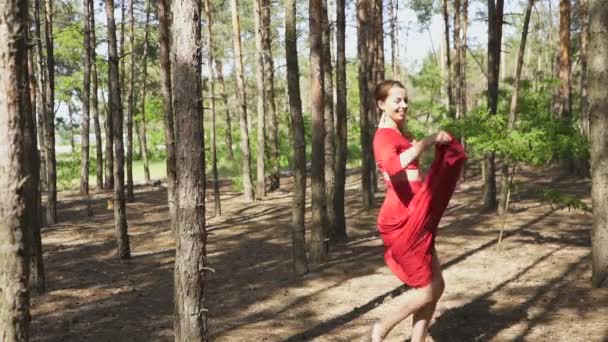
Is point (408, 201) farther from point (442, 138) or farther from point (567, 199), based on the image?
point (567, 199)

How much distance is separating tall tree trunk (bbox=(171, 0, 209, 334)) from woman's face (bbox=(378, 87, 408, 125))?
1.61 meters

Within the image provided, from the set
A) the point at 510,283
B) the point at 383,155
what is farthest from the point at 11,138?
the point at 510,283

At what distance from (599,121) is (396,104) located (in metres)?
4.00

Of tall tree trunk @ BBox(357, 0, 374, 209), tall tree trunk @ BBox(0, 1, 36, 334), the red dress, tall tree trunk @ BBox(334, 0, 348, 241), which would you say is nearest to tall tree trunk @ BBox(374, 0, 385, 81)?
tall tree trunk @ BBox(357, 0, 374, 209)

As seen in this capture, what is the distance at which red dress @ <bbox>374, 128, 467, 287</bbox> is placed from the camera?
4121 millimetres

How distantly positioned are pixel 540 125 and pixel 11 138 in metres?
9.59

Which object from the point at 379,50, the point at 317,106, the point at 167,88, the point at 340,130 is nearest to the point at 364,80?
the point at 340,130

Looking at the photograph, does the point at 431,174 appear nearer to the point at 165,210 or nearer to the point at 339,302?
the point at 339,302

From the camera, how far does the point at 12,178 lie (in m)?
3.35

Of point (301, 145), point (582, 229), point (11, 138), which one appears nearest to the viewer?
point (11, 138)

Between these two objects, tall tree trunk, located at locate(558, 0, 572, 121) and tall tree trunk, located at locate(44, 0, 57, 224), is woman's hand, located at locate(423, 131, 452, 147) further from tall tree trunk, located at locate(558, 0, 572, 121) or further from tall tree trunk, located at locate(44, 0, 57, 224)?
tall tree trunk, located at locate(558, 0, 572, 121)

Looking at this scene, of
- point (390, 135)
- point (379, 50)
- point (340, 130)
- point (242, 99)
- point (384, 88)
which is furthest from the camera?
point (379, 50)

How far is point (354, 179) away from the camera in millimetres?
25812

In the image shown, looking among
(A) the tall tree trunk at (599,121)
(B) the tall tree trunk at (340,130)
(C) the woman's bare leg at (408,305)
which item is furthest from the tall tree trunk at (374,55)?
(C) the woman's bare leg at (408,305)
